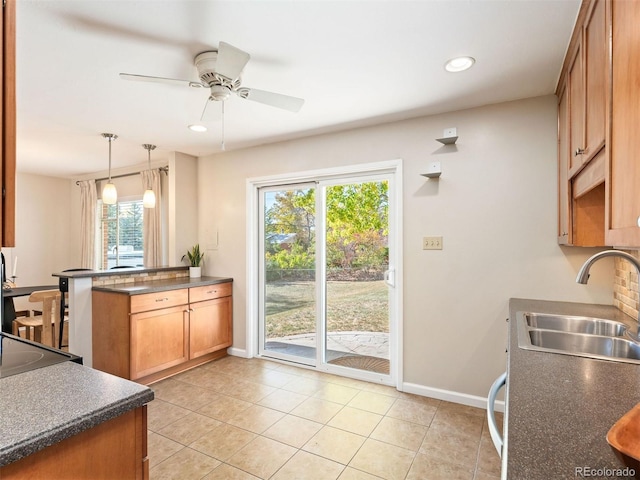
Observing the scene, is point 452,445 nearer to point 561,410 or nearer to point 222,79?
point 561,410

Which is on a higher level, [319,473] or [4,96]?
[4,96]

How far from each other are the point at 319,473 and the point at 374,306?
1.59m

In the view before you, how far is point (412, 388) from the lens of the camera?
9.73ft

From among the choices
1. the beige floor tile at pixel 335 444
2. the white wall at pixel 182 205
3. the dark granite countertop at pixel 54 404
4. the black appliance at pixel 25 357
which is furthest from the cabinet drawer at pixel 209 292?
the dark granite countertop at pixel 54 404

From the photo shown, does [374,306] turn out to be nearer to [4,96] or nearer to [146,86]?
[146,86]

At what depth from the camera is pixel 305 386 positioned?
3.12 m

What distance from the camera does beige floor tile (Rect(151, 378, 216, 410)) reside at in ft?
9.19

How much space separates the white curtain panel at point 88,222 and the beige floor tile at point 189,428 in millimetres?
3985

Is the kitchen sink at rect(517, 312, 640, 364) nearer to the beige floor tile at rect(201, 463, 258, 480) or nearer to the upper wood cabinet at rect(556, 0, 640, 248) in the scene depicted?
the upper wood cabinet at rect(556, 0, 640, 248)

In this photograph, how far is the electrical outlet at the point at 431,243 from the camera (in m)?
2.87

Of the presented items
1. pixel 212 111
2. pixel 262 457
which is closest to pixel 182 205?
pixel 212 111

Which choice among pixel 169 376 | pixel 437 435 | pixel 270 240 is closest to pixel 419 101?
pixel 270 240

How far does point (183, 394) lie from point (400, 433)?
72.6 inches

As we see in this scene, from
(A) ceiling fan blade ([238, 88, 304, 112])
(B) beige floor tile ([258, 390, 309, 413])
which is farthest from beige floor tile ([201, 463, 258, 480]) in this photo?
(A) ceiling fan blade ([238, 88, 304, 112])
